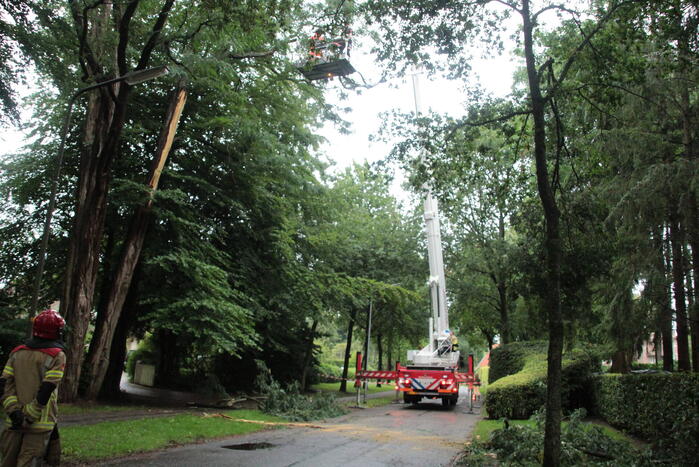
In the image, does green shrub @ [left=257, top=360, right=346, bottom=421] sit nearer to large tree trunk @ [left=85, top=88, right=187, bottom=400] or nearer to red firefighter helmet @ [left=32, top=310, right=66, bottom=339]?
large tree trunk @ [left=85, top=88, right=187, bottom=400]

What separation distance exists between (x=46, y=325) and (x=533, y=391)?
485 inches

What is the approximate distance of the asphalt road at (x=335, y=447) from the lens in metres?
7.74

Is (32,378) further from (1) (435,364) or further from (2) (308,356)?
(2) (308,356)

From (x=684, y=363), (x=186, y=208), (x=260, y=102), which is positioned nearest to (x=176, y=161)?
(x=186, y=208)

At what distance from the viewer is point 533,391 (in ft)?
44.7

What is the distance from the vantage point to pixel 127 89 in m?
12.7

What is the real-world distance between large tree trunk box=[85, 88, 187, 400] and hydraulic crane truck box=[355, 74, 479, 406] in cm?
873

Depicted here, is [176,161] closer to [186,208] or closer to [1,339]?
[186,208]

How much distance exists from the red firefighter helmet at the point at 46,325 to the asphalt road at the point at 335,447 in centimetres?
332

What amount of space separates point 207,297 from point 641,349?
13209 millimetres

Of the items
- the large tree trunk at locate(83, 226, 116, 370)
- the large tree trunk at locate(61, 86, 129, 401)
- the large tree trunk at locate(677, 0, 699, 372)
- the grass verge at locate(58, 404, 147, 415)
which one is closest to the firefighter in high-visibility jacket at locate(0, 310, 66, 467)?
the grass verge at locate(58, 404, 147, 415)

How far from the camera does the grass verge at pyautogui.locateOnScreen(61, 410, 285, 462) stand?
766 centimetres

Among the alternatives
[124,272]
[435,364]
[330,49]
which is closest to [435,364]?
[435,364]

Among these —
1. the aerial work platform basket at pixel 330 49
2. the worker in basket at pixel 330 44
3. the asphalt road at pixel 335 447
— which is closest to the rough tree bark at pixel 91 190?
the aerial work platform basket at pixel 330 49
